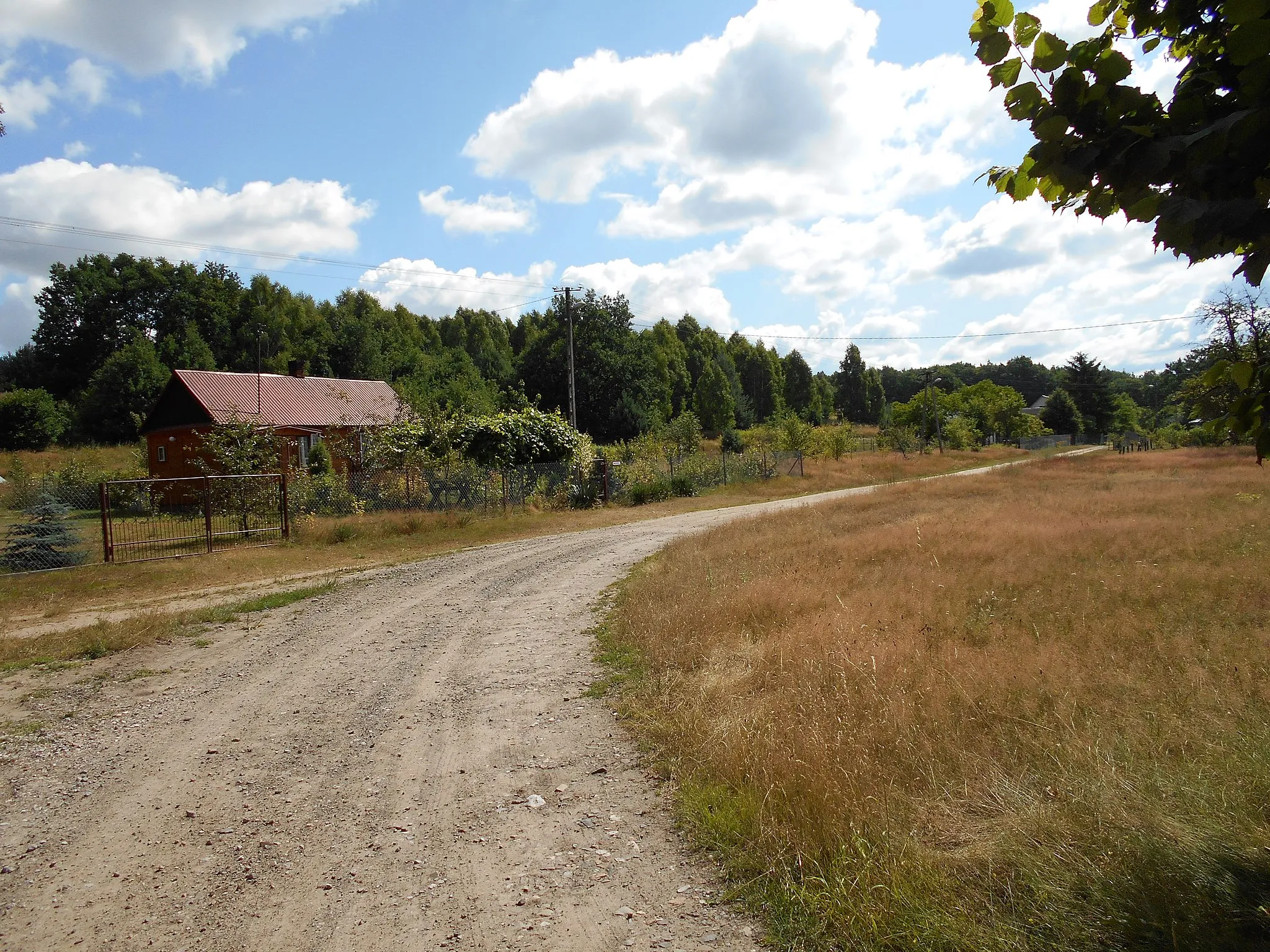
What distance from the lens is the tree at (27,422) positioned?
48.4 metres

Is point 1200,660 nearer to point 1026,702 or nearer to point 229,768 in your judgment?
point 1026,702

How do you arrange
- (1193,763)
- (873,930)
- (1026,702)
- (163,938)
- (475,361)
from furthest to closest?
(475,361)
(1026,702)
(1193,763)
(163,938)
(873,930)

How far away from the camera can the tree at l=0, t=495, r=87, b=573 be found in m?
13.8

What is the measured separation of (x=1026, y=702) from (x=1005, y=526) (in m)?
10.6

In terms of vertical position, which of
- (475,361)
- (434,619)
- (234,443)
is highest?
(475,361)

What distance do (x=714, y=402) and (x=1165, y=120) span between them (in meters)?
86.3

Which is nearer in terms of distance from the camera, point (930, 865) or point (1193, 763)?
point (930, 865)

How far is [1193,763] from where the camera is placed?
3924 millimetres

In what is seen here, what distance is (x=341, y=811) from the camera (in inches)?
180

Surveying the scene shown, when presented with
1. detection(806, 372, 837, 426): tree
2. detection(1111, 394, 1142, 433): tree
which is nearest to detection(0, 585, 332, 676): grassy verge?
detection(806, 372, 837, 426): tree

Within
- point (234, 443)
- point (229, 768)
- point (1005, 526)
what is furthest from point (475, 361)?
point (229, 768)

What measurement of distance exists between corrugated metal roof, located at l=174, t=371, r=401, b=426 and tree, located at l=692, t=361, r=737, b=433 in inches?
1958

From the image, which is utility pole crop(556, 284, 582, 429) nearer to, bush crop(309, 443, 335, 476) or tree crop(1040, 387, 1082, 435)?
bush crop(309, 443, 335, 476)

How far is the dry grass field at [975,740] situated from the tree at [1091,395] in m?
107
